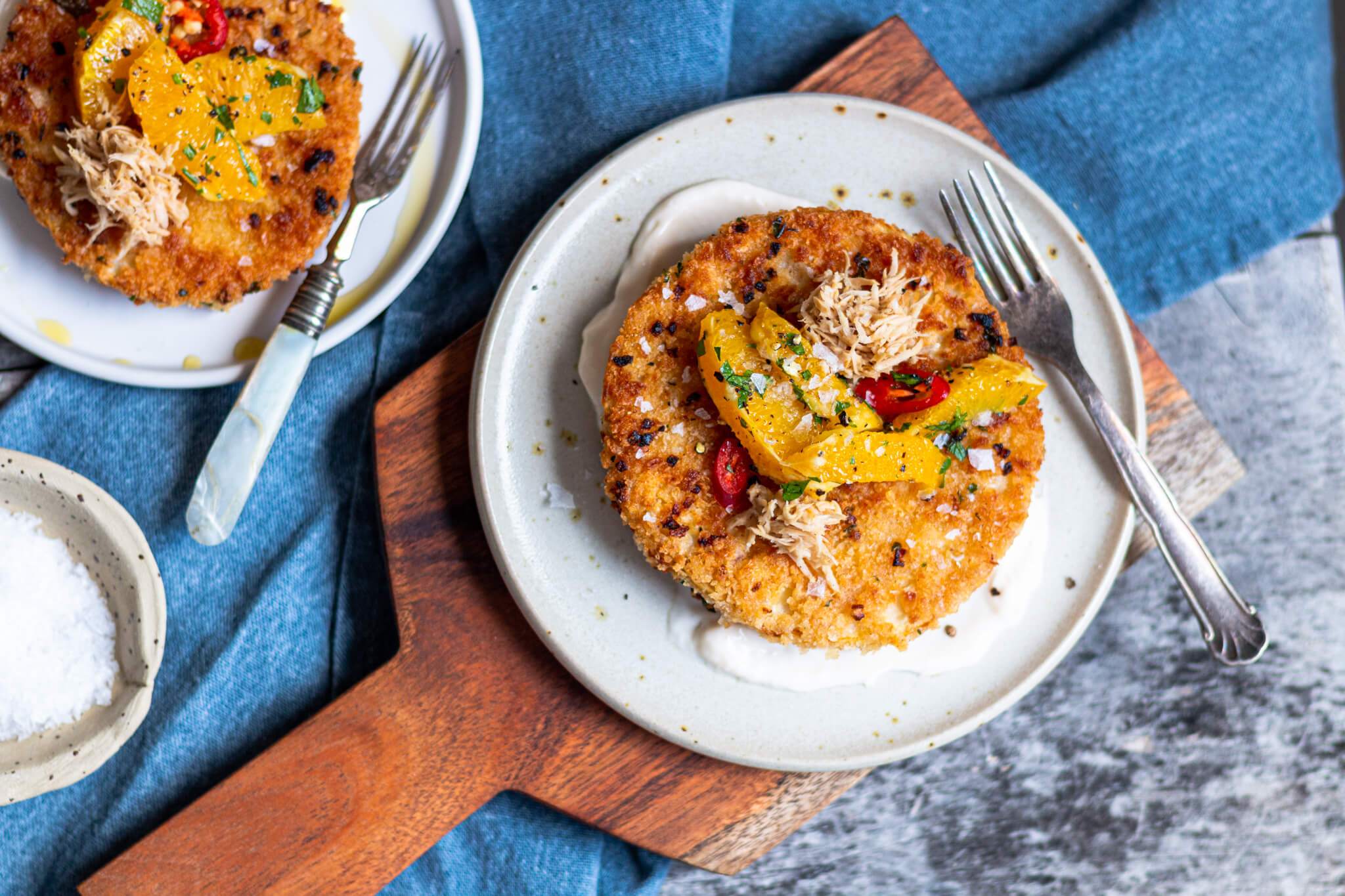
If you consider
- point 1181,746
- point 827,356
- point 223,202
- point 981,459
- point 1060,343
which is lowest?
point 1181,746

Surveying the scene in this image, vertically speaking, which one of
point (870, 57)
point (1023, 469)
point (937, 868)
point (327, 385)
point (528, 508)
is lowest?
point (937, 868)

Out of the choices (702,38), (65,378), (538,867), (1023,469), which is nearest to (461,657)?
(538,867)

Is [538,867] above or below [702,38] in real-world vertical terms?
below

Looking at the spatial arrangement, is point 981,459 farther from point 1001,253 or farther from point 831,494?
point 1001,253

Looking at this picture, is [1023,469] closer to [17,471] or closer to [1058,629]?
[1058,629]

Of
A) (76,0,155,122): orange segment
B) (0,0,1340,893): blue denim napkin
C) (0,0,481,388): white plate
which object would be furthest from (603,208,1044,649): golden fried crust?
(76,0,155,122): orange segment

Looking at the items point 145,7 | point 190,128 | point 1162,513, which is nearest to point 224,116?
point 190,128

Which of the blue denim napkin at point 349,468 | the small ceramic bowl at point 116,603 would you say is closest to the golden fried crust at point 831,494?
the blue denim napkin at point 349,468
